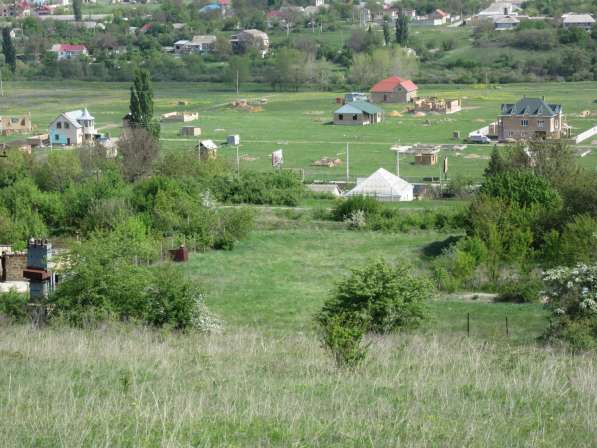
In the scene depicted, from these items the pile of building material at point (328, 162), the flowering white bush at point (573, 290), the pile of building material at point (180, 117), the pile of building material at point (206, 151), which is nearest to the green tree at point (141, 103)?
the pile of building material at point (206, 151)

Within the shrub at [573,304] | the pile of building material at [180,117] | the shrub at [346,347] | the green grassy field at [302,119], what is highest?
the shrub at [346,347]

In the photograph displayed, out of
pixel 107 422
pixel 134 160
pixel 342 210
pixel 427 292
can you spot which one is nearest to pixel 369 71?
pixel 134 160

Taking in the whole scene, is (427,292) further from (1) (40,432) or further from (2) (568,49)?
(2) (568,49)

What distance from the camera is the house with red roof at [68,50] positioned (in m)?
80.5

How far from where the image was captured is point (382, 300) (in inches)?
569

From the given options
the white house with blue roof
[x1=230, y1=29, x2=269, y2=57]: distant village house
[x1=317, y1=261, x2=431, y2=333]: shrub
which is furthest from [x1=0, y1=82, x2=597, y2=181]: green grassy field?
[x1=317, y1=261, x2=431, y2=333]: shrub

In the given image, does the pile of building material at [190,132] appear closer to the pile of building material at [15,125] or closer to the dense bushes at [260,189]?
the pile of building material at [15,125]

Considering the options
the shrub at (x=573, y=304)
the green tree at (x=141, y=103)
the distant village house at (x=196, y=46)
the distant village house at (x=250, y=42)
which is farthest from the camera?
the distant village house at (x=196, y=46)

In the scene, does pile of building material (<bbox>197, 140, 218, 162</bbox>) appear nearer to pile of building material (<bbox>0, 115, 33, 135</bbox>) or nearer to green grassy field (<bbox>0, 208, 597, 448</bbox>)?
pile of building material (<bbox>0, 115, 33, 135</bbox>)

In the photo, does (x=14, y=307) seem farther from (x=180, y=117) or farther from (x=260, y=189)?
(x=180, y=117)

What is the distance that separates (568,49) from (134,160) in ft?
145

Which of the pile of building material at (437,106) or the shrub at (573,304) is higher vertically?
the shrub at (573,304)

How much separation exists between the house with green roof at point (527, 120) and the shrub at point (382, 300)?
27.2 meters

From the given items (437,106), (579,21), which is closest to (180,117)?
(437,106)
